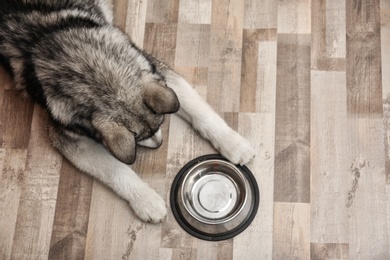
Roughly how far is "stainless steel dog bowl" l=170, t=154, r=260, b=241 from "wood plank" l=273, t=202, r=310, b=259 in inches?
6.8

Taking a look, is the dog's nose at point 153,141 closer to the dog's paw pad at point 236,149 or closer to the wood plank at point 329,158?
the dog's paw pad at point 236,149

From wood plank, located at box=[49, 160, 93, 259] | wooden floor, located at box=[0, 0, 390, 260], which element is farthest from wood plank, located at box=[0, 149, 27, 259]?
wood plank, located at box=[49, 160, 93, 259]

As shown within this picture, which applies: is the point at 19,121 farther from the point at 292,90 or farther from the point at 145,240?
the point at 292,90

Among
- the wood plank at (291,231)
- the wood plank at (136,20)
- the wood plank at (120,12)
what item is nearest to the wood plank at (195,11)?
the wood plank at (136,20)

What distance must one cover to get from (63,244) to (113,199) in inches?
Result: 16.6

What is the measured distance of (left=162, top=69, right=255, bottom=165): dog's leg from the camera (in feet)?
10.6

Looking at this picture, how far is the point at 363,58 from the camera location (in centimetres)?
350

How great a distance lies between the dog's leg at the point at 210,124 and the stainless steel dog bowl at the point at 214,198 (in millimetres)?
92

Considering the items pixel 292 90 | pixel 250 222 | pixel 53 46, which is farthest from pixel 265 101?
pixel 53 46

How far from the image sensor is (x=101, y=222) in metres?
3.31

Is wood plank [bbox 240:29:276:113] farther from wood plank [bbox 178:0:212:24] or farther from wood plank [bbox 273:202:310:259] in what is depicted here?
wood plank [bbox 273:202:310:259]

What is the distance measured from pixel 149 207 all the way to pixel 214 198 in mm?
422

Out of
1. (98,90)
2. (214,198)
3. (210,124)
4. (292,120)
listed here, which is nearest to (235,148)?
(210,124)

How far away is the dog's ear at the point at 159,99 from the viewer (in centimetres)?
266
